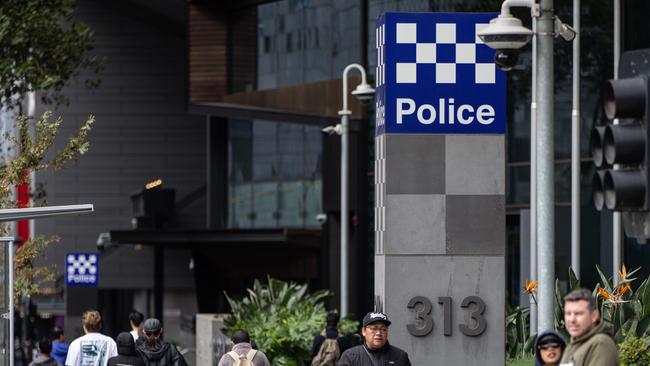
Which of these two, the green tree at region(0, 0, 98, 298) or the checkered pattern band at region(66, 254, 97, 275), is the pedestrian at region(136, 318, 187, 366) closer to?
the green tree at region(0, 0, 98, 298)

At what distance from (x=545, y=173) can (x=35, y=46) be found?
16412mm

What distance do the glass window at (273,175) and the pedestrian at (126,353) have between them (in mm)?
22712

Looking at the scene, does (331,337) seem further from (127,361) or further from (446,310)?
(127,361)

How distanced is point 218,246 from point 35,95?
33.2ft

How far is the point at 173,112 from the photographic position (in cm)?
4572

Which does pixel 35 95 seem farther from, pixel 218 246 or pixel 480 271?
pixel 480 271

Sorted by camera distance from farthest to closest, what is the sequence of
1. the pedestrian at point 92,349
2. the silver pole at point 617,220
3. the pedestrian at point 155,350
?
the silver pole at point 617,220, the pedestrian at point 92,349, the pedestrian at point 155,350

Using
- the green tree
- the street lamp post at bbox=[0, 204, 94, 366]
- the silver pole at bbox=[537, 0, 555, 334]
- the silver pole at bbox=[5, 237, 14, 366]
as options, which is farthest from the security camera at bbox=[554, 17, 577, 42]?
the green tree

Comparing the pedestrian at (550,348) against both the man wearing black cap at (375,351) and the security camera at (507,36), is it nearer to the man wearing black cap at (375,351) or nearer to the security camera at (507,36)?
the man wearing black cap at (375,351)

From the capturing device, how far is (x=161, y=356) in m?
13.5

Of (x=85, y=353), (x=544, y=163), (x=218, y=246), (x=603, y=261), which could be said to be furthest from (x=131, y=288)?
(x=544, y=163)

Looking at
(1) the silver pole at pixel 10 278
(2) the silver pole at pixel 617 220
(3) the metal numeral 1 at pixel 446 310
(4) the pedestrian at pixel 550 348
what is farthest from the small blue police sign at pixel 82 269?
(4) the pedestrian at pixel 550 348

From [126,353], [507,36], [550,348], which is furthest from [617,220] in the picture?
[550,348]

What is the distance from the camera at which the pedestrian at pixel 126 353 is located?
13.4m
